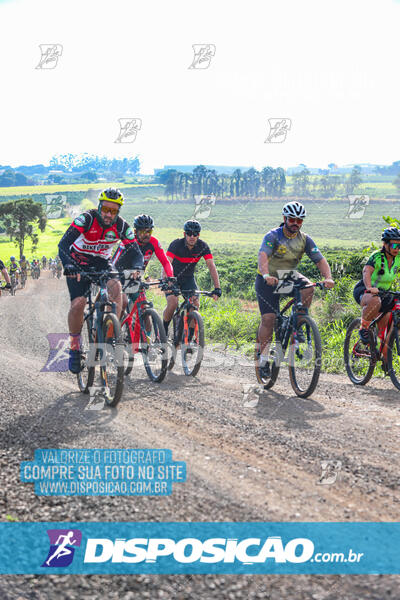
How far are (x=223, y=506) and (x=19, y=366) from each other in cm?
607

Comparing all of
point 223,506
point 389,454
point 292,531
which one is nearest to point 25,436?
point 223,506

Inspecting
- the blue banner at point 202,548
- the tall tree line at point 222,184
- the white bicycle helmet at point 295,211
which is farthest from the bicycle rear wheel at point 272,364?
the tall tree line at point 222,184

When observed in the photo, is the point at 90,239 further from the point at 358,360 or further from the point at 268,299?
the point at 358,360

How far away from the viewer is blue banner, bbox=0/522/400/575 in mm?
2988

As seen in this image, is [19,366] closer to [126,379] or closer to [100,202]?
[126,379]

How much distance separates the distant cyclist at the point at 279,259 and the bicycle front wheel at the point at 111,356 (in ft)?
6.62

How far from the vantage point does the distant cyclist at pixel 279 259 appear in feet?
22.1

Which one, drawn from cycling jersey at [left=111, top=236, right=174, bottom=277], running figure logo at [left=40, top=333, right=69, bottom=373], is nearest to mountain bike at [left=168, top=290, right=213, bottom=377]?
cycling jersey at [left=111, top=236, right=174, bottom=277]

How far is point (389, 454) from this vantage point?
4.50 meters

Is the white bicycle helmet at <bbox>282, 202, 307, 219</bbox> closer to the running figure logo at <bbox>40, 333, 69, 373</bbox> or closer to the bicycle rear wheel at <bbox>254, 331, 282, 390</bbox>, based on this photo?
the bicycle rear wheel at <bbox>254, 331, 282, 390</bbox>

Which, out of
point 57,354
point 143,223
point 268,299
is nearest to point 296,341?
point 268,299

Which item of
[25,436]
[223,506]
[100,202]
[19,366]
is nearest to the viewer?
[223,506]

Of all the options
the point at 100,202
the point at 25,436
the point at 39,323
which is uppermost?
the point at 100,202

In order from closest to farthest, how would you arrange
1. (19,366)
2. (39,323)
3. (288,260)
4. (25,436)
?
1. (25,436)
2. (288,260)
3. (19,366)
4. (39,323)
